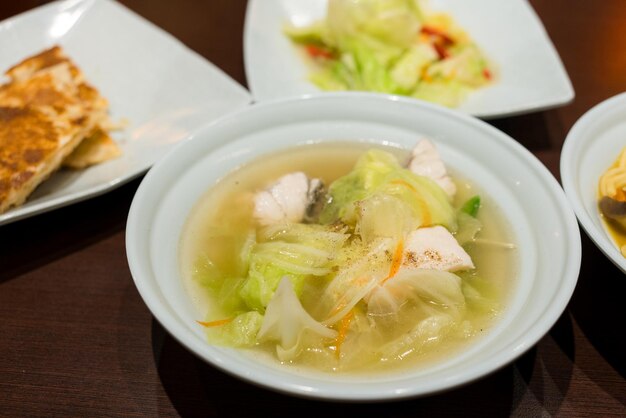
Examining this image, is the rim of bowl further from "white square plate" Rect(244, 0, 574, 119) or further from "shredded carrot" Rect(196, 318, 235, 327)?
"shredded carrot" Rect(196, 318, 235, 327)

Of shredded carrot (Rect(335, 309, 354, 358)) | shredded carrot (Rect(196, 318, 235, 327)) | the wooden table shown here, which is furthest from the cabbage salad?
shredded carrot (Rect(196, 318, 235, 327))

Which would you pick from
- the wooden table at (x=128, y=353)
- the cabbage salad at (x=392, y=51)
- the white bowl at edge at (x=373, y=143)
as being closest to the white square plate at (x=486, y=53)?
the cabbage salad at (x=392, y=51)

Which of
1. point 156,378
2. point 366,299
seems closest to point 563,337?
point 366,299

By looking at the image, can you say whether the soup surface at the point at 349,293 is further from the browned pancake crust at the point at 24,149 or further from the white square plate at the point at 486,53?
the white square plate at the point at 486,53

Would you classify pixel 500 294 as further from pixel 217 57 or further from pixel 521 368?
pixel 217 57

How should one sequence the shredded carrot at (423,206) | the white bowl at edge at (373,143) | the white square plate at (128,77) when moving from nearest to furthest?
the white bowl at edge at (373,143) < the shredded carrot at (423,206) < the white square plate at (128,77)
